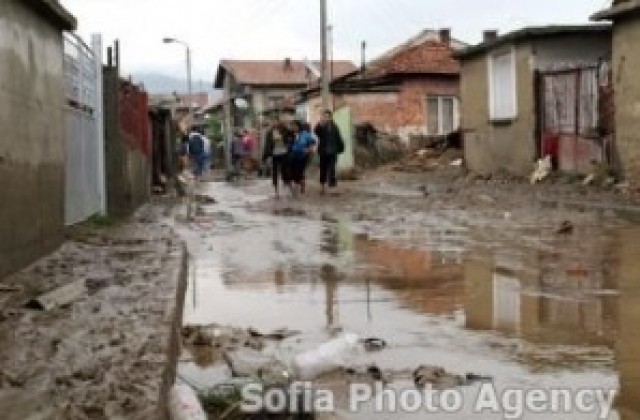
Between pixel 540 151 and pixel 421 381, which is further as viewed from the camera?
pixel 540 151

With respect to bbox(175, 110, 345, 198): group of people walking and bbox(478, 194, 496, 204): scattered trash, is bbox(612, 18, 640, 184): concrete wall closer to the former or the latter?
bbox(478, 194, 496, 204): scattered trash

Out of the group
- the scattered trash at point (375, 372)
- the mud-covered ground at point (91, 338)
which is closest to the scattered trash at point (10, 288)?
the mud-covered ground at point (91, 338)

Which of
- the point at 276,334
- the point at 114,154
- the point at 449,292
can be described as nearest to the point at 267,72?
the point at 114,154

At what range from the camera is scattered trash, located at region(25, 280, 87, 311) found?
6.98 metres

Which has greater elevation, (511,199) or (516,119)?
(516,119)

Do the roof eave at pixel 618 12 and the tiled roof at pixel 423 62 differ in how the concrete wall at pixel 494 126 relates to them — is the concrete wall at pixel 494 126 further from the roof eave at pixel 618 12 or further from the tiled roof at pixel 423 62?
the tiled roof at pixel 423 62

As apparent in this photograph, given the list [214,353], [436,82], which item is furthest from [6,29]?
[436,82]

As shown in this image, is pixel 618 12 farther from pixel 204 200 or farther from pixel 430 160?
pixel 430 160

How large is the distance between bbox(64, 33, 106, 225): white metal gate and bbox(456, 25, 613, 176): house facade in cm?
1000

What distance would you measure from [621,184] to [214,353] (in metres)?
13.9

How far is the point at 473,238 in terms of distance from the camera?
12.6 meters

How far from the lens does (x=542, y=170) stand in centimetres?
2273

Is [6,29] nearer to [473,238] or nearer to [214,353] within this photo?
[214,353]

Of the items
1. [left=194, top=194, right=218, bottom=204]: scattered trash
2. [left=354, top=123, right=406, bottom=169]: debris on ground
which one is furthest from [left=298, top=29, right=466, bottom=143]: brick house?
[left=194, top=194, right=218, bottom=204]: scattered trash
